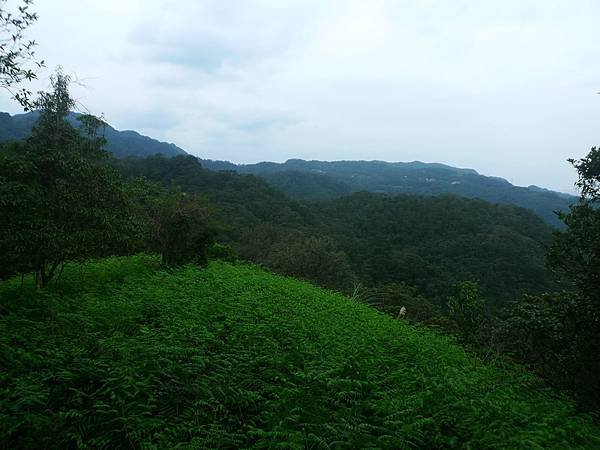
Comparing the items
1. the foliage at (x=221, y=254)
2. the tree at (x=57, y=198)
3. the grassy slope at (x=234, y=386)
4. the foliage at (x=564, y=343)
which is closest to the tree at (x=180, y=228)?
the foliage at (x=221, y=254)

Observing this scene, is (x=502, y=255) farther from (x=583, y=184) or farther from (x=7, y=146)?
(x=7, y=146)

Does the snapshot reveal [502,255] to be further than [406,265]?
Yes

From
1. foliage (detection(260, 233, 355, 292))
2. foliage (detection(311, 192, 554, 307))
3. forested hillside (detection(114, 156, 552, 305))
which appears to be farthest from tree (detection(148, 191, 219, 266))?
foliage (detection(311, 192, 554, 307))

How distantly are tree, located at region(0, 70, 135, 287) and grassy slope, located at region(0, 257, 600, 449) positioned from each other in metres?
1.16

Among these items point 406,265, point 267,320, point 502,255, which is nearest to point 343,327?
point 267,320

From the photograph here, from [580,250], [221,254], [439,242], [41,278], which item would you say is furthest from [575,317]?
[439,242]

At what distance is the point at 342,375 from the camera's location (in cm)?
631

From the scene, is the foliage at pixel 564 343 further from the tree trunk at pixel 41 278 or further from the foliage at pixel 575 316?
the tree trunk at pixel 41 278

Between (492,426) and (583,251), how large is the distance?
3.79m

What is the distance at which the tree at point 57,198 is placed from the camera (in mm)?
8156

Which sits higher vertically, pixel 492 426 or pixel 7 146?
pixel 7 146

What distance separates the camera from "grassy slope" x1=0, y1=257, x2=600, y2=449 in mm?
4157

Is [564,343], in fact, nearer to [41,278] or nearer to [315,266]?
[41,278]

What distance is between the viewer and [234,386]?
520cm
